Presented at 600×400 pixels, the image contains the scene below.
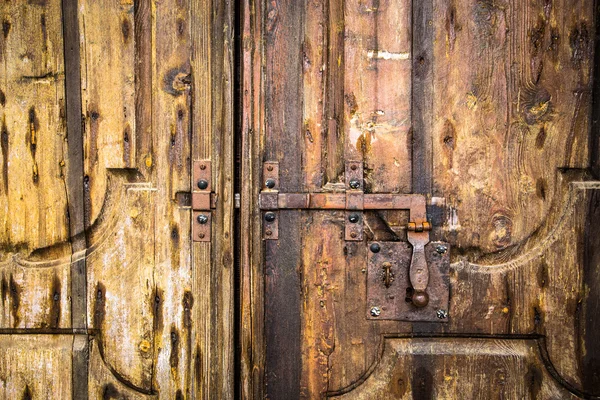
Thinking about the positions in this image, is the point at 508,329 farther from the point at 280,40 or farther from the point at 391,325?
the point at 280,40

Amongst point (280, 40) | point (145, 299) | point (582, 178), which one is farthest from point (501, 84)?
point (145, 299)

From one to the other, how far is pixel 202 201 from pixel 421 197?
554 mm

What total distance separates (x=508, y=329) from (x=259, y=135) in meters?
0.80

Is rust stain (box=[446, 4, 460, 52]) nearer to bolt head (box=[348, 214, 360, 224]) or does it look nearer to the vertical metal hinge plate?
bolt head (box=[348, 214, 360, 224])

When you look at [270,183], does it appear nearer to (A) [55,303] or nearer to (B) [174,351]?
(B) [174,351]

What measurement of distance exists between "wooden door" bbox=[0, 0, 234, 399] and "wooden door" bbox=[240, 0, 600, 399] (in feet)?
0.32

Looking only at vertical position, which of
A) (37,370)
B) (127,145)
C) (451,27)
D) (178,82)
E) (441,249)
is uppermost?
(451,27)

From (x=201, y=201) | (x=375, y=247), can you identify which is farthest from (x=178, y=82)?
(x=375, y=247)

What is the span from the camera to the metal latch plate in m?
1.12

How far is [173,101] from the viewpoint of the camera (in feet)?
3.73

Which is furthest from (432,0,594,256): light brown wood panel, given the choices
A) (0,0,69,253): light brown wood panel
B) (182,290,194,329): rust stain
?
(0,0,69,253): light brown wood panel

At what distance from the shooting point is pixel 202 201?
1.12 metres

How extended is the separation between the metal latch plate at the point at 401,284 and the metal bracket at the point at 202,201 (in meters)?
0.42

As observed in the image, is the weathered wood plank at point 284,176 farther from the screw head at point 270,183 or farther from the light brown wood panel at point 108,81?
the light brown wood panel at point 108,81
